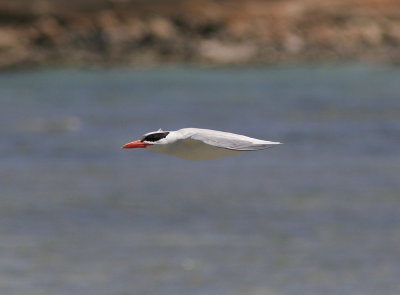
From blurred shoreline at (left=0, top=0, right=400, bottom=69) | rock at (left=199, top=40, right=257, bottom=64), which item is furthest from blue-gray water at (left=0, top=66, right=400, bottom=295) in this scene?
rock at (left=199, top=40, right=257, bottom=64)

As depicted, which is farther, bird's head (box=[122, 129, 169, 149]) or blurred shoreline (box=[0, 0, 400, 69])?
blurred shoreline (box=[0, 0, 400, 69])

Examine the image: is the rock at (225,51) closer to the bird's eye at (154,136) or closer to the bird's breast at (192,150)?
the bird's eye at (154,136)

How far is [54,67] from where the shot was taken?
74938mm

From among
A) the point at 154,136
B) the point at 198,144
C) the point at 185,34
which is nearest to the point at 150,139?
the point at 154,136

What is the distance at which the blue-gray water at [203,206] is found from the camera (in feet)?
58.3

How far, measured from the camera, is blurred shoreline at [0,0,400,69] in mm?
75250

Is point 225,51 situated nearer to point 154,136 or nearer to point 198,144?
point 154,136

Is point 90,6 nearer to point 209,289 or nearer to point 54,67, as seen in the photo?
point 54,67

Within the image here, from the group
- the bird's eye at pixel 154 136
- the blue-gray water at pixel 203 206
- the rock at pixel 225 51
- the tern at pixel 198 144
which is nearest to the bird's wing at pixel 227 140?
the tern at pixel 198 144

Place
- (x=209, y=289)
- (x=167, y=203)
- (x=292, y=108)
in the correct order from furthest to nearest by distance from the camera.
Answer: (x=292, y=108)
(x=167, y=203)
(x=209, y=289)

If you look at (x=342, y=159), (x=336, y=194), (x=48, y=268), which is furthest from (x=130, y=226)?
(x=342, y=159)

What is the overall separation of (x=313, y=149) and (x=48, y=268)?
15648 millimetres

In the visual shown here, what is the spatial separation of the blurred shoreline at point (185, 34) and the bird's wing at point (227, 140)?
7000 cm

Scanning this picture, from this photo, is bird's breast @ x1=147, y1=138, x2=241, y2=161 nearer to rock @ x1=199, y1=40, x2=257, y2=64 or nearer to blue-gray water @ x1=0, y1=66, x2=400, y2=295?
Result: blue-gray water @ x1=0, y1=66, x2=400, y2=295
